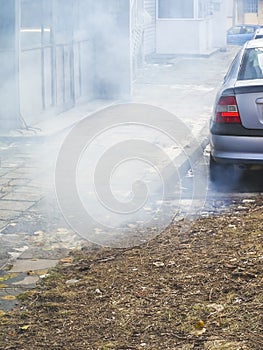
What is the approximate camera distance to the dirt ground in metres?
3.87

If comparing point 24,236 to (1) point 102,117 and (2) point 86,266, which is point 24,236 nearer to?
(2) point 86,266

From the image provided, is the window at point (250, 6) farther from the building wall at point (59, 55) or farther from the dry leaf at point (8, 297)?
the dry leaf at point (8, 297)

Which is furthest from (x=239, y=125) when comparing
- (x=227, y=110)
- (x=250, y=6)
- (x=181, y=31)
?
(x=250, y=6)

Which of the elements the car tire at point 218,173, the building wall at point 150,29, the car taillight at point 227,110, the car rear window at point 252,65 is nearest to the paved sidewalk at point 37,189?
the car tire at point 218,173

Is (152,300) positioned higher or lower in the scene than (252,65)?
lower

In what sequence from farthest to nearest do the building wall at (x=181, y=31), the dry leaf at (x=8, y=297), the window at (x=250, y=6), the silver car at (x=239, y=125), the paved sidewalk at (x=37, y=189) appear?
the window at (x=250, y=6) < the building wall at (x=181, y=31) < the silver car at (x=239, y=125) < the paved sidewalk at (x=37, y=189) < the dry leaf at (x=8, y=297)

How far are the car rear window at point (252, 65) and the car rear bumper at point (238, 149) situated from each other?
31.3 inches

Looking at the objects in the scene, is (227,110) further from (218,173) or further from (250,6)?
(250,6)

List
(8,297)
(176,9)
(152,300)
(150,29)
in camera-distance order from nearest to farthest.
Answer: (152,300), (8,297), (150,29), (176,9)

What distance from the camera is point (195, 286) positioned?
14.8ft

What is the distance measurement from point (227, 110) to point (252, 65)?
96 centimetres

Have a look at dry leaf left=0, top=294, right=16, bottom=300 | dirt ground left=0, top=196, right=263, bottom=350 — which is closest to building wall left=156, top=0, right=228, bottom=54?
dirt ground left=0, top=196, right=263, bottom=350

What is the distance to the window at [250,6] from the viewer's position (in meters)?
48.0

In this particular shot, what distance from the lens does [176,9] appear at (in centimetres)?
2905
